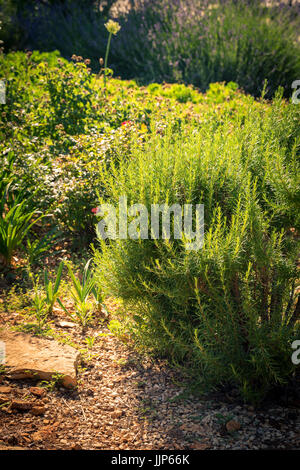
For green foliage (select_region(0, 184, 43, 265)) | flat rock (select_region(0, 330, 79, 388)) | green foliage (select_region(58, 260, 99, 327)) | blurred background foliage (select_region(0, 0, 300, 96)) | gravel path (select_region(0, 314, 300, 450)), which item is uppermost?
blurred background foliage (select_region(0, 0, 300, 96))

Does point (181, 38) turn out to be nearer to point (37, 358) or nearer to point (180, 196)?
point (180, 196)

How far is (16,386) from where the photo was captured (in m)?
2.49

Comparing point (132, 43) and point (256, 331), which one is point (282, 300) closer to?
point (256, 331)

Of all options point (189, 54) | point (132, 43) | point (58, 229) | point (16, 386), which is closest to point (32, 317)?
point (16, 386)

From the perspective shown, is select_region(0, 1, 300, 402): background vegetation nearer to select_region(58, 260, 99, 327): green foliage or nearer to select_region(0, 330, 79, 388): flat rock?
select_region(58, 260, 99, 327): green foliage

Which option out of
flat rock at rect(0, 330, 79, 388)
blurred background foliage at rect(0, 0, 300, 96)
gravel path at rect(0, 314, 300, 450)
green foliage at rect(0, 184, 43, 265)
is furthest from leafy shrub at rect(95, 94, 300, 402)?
blurred background foliage at rect(0, 0, 300, 96)

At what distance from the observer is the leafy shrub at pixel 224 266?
82.7 inches

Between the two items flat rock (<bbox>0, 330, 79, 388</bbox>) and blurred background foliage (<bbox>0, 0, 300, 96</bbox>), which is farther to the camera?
blurred background foliage (<bbox>0, 0, 300, 96</bbox>)

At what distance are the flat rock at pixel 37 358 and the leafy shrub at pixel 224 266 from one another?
0.44 m

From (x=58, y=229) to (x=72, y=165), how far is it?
0.62 meters

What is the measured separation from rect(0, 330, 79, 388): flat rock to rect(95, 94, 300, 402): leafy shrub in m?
0.44

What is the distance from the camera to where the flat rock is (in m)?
2.53

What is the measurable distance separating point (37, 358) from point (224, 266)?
1.30 metres

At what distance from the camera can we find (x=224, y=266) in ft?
6.65
